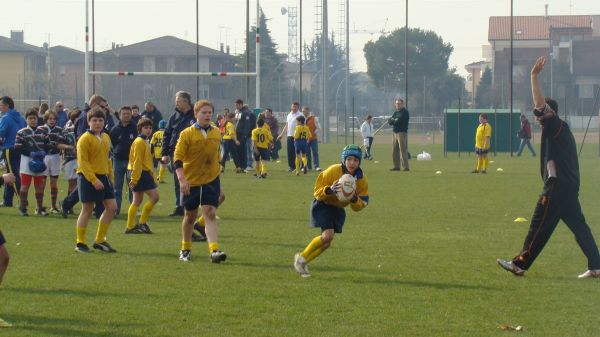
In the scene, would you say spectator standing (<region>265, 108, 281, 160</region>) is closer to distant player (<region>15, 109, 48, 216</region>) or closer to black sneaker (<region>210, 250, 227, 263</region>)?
distant player (<region>15, 109, 48, 216</region>)

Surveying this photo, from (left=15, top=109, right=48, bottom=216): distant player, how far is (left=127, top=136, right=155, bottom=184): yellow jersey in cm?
285

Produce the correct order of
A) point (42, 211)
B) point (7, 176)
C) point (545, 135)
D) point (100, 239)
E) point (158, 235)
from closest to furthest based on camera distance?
point (7, 176) → point (545, 135) → point (100, 239) → point (158, 235) → point (42, 211)

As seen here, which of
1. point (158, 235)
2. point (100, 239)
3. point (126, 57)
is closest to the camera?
point (100, 239)

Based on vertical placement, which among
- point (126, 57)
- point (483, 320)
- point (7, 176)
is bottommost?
point (483, 320)

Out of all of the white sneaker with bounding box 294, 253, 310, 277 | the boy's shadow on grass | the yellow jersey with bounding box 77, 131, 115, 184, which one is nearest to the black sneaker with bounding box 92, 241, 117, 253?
the yellow jersey with bounding box 77, 131, 115, 184

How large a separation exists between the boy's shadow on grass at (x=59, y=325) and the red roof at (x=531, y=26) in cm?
4815

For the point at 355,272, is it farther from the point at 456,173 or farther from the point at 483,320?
the point at 456,173

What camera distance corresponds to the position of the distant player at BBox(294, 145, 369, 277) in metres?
11.0

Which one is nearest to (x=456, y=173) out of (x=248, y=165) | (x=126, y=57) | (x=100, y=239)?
(x=248, y=165)

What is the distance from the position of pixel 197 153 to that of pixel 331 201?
191 centimetres

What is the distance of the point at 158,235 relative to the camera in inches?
600

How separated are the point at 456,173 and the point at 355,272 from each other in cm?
2098

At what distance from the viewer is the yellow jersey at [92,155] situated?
13117 mm

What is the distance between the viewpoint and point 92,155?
13266 mm
